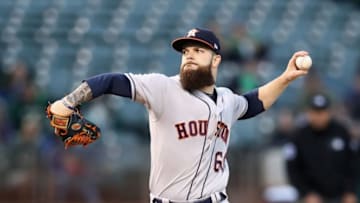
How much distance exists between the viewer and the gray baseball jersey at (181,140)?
5.21m

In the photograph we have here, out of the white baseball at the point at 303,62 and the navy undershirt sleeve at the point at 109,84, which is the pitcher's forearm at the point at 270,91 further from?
the navy undershirt sleeve at the point at 109,84

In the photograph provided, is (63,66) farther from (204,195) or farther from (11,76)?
(204,195)

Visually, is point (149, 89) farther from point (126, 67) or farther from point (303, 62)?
point (126, 67)

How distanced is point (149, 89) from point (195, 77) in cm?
28

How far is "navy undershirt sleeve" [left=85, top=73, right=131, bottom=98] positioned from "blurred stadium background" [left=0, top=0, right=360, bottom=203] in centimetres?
472

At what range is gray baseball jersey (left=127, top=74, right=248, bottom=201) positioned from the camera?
5.21 m

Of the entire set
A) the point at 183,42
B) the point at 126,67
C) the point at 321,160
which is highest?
the point at 126,67

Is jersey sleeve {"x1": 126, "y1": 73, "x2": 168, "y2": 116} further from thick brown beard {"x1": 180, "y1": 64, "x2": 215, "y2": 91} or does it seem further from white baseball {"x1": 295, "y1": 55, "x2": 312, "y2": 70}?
white baseball {"x1": 295, "y1": 55, "x2": 312, "y2": 70}

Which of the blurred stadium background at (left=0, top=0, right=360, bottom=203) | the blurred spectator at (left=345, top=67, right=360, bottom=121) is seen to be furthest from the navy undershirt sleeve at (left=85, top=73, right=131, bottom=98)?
the blurred spectator at (left=345, top=67, right=360, bottom=121)

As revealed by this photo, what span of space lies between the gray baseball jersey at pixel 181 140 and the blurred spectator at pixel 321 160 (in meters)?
2.44

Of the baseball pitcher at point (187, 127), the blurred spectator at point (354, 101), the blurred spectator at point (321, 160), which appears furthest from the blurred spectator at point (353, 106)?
the baseball pitcher at point (187, 127)

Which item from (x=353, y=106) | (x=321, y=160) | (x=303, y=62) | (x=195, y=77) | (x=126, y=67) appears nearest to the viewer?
(x=195, y=77)

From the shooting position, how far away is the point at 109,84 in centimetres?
493

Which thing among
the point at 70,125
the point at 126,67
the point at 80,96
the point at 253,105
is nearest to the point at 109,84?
the point at 80,96
